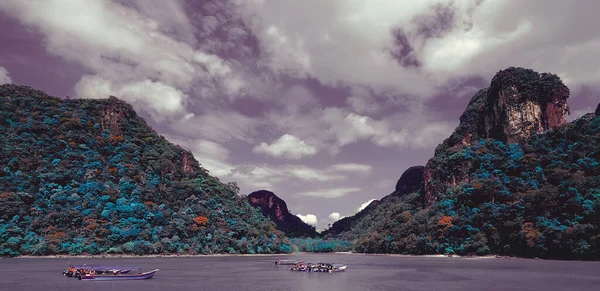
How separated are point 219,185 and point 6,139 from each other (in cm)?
7599

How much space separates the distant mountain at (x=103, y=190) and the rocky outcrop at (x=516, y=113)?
242ft

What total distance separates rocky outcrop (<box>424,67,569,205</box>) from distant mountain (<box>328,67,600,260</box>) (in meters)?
0.39

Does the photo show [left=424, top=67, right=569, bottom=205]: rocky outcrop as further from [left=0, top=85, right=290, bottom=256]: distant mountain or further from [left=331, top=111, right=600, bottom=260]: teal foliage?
[left=0, top=85, right=290, bottom=256]: distant mountain

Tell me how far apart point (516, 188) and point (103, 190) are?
128402 millimetres

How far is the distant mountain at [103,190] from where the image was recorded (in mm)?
109000

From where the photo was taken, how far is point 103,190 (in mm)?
124938

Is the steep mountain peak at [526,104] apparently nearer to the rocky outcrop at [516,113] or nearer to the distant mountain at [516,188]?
the rocky outcrop at [516,113]

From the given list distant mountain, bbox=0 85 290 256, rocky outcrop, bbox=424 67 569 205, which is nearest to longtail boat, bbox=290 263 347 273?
distant mountain, bbox=0 85 290 256

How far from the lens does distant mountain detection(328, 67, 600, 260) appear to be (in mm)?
101500

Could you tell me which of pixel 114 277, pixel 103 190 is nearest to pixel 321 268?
pixel 114 277

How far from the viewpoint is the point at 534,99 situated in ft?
556

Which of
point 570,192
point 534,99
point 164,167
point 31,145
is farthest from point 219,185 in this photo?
point 534,99

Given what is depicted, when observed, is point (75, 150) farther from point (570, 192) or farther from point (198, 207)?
point (570, 192)

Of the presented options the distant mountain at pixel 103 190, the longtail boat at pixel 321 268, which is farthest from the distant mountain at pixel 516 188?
the distant mountain at pixel 103 190
